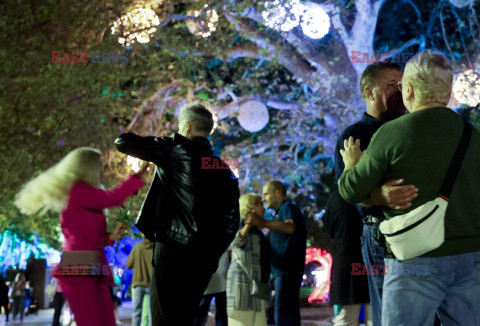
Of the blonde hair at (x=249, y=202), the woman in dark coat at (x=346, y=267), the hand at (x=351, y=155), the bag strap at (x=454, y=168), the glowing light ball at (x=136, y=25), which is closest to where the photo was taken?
the bag strap at (x=454, y=168)

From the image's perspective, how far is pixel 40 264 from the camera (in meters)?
34.9

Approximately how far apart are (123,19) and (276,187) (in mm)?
8237

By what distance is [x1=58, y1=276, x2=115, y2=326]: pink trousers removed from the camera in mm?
5539

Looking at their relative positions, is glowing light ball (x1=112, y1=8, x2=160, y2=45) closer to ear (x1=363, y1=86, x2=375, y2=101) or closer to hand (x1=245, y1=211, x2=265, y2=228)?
hand (x1=245, y1=211, x2=265, y2=228)

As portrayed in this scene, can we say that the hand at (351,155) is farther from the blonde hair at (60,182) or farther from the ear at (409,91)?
the blonde hair at (60,182)

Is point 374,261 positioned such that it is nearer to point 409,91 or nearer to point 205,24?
point 409,91

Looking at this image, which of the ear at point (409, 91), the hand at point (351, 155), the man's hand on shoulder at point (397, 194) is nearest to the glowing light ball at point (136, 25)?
the hand at point (351, 155)

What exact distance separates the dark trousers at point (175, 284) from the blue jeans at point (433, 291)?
184 centimetres

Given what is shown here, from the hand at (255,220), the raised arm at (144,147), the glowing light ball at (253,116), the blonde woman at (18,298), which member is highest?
the glowing light ball at (253,116)

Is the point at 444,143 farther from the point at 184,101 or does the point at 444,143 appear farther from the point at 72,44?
the point at 184,101

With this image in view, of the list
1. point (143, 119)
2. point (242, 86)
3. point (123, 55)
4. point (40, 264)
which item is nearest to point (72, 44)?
point (123, 55)

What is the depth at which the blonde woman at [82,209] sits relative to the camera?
18.3ft

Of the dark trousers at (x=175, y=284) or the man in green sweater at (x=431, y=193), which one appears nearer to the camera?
the man in green sweater at (x=431, y=193)

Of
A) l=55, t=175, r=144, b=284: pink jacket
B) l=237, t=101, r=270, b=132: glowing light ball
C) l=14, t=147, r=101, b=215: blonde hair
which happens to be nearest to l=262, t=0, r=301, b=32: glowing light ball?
l=237, t=101, r=270, b=132: glowing light ball
